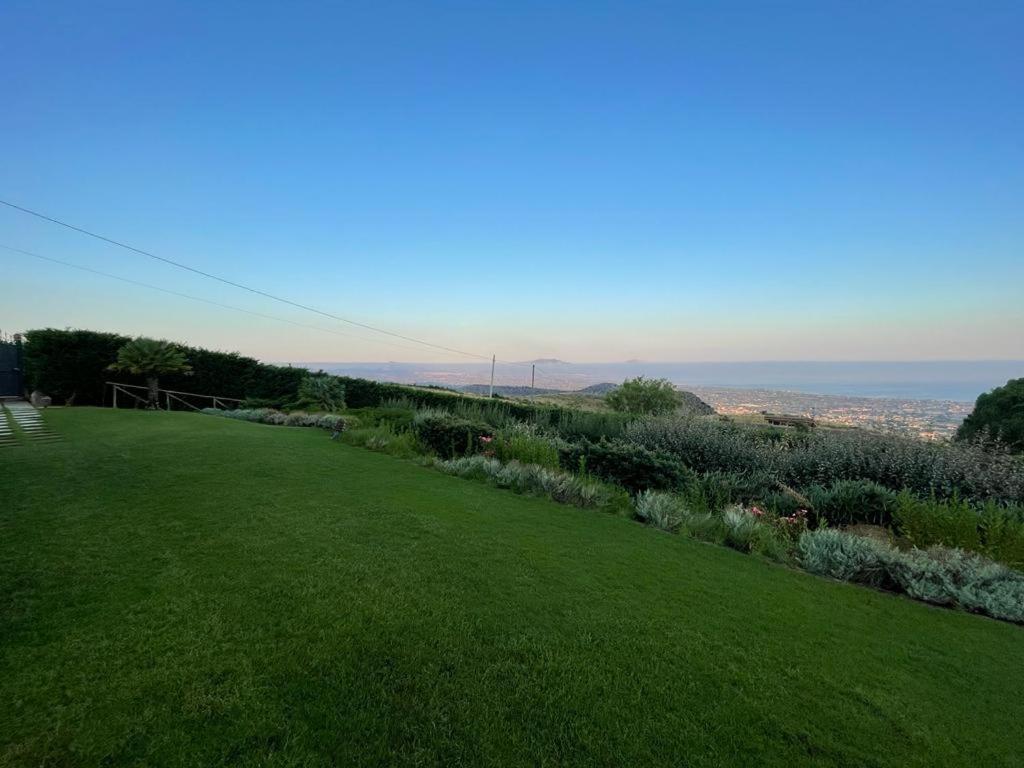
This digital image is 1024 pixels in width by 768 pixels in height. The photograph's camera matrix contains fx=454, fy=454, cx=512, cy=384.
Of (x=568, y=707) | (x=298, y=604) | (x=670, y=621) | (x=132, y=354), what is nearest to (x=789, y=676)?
(x=670, y=621)

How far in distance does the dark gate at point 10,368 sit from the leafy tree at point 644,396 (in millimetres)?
21211

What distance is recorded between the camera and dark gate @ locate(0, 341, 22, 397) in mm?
15273

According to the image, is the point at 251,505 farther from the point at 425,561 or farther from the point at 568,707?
the point at 568,707

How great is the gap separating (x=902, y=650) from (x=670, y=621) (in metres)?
1.42

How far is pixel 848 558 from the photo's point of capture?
406cm

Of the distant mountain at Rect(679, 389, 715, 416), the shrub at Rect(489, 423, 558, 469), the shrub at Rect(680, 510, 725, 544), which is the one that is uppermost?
the distant mountain at Rect(679, 389, 715, 416)

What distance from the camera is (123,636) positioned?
216cm

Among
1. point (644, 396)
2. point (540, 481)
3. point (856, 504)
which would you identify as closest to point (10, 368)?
point (540, 481)

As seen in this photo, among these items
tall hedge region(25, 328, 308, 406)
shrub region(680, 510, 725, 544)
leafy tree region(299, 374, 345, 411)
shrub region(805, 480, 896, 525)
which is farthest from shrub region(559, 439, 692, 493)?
tall hedge region(25, 328, 308, 406)

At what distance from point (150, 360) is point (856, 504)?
20.2 m

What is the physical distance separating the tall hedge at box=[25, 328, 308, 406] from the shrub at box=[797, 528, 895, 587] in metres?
18.9

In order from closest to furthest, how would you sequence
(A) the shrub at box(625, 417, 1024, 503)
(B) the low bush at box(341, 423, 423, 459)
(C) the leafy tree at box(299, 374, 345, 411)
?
(A) the shrub at box(625, 417, 1024, 503)
(B) the low bush at box(341, 423, 423, 459)
(C) the leafy tree at box(299, 374, 345, 411)

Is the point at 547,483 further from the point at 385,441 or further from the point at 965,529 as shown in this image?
the point at 965,529

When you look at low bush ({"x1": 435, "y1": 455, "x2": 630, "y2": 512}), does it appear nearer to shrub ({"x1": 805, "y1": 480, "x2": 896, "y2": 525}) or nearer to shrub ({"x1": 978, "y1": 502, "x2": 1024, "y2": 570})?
shrub ({"x1": 805, "y1": 480, "x2": 896, "y2": 525})
